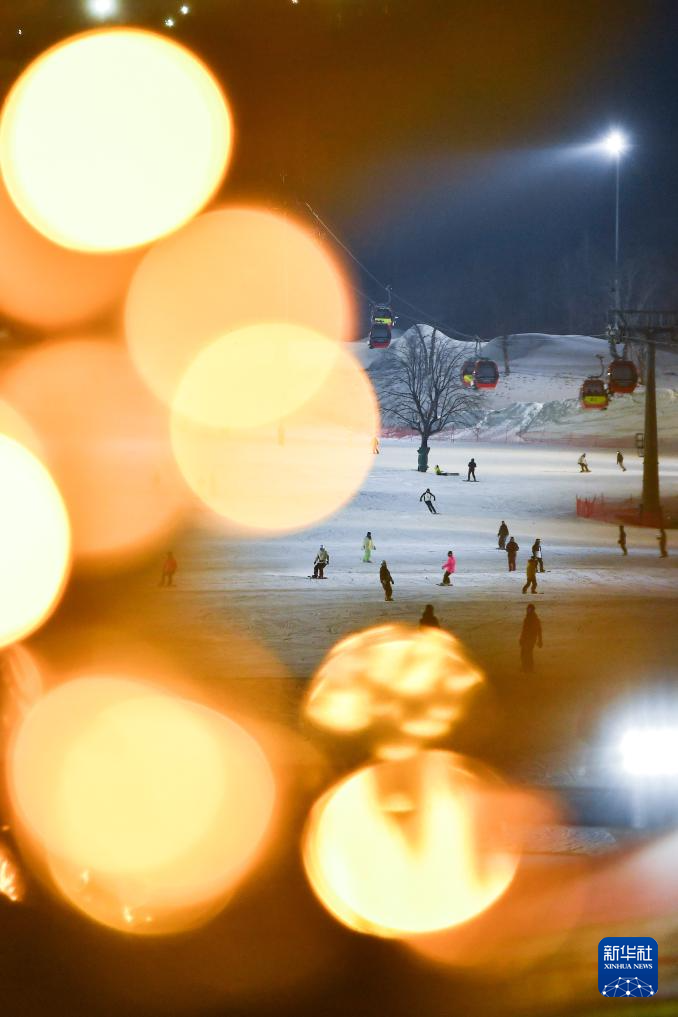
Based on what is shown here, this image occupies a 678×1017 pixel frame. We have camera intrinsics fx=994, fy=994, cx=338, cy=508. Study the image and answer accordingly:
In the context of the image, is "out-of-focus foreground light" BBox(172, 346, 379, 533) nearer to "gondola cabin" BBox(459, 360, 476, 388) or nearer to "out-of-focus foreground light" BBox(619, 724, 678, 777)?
"gondola cabin" BBox(459, 360, 476, 388)

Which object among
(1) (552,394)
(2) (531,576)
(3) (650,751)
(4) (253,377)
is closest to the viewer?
(3) (650,751)

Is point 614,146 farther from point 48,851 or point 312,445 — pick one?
point 312,445

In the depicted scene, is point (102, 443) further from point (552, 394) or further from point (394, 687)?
point (394, 687)

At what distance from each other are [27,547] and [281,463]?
15.8 meters

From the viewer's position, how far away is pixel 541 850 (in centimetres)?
691

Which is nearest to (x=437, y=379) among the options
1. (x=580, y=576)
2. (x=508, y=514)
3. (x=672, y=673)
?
(x=508, y=514)

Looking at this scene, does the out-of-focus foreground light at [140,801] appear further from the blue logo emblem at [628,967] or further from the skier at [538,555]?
the skier at [538,555]

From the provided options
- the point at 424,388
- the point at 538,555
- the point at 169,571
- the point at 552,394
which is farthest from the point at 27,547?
the point at 552,394

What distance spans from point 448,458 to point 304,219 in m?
16.3

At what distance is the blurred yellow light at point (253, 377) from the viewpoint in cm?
5366

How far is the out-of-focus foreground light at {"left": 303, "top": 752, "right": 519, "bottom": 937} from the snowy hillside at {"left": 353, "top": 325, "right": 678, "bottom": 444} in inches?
1489

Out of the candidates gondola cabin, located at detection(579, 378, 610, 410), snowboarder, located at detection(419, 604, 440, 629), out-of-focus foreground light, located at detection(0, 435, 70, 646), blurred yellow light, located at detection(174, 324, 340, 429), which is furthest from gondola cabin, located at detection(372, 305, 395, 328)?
snowboarder, located at detection(419, 604, 440, 629)

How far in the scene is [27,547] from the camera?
21.6m

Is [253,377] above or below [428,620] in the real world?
above
